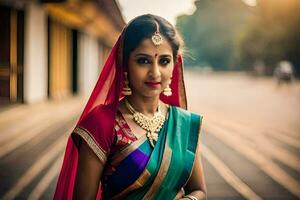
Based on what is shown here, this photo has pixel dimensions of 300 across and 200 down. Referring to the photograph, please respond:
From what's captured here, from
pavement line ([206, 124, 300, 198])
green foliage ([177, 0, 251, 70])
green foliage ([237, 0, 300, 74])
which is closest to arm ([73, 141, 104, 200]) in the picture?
pavement line ([206, 124, 300, 198])

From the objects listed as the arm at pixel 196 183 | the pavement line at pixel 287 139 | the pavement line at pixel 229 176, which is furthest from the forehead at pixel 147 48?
the pavement line at pixel 287 139

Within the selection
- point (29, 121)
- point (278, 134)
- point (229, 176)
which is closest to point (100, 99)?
point (229, 176)

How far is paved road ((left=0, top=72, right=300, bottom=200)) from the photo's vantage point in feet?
15.1

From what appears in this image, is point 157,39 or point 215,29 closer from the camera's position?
point 157,39

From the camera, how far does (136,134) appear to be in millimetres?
1695

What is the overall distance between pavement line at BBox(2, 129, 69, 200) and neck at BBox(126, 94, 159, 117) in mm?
2816

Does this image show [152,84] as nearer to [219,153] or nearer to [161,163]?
[161,163]

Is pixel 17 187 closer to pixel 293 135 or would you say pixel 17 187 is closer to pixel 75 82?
pixel 293 135

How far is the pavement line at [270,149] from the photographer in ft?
19.8

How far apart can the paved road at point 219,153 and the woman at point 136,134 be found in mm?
2681

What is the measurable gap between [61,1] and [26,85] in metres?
2.36

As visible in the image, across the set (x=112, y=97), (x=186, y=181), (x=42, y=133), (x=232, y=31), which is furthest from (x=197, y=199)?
(x=232, y=31)

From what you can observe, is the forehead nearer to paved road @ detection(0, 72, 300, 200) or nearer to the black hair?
the black hair

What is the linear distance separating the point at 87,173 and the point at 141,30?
0.55 metres
